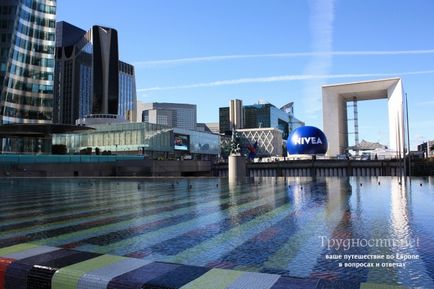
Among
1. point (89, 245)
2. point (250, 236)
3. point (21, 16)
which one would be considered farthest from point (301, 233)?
point (21, 16)

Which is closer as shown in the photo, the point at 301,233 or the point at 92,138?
the point at 301,233

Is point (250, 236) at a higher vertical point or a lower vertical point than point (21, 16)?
lower

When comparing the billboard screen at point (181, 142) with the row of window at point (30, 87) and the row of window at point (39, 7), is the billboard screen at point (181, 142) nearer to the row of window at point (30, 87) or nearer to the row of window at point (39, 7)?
the row of window at point (30, 87)

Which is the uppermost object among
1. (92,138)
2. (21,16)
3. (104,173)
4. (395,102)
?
(21,16)

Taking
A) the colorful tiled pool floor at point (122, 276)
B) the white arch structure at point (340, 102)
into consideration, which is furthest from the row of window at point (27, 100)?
the colorful tiled pool floor at point (122, 276)

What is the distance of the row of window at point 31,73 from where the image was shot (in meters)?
84.9

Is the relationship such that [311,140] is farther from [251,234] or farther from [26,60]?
[251,234]

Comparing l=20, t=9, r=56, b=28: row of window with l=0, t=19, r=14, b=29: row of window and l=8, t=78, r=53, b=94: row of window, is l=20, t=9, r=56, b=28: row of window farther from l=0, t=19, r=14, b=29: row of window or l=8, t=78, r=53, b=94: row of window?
l=8, t=78, r=53, b=94: row of window

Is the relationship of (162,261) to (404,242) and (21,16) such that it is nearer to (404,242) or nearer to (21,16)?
(404,242)

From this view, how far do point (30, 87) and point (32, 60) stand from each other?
6.37 m

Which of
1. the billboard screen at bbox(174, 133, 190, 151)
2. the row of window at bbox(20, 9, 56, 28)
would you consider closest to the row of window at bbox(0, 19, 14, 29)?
the row of window at bbox(20, 9, 56, 28)

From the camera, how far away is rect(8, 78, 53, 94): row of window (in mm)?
84875

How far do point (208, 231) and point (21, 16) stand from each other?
3681 inches

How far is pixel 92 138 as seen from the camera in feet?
400
